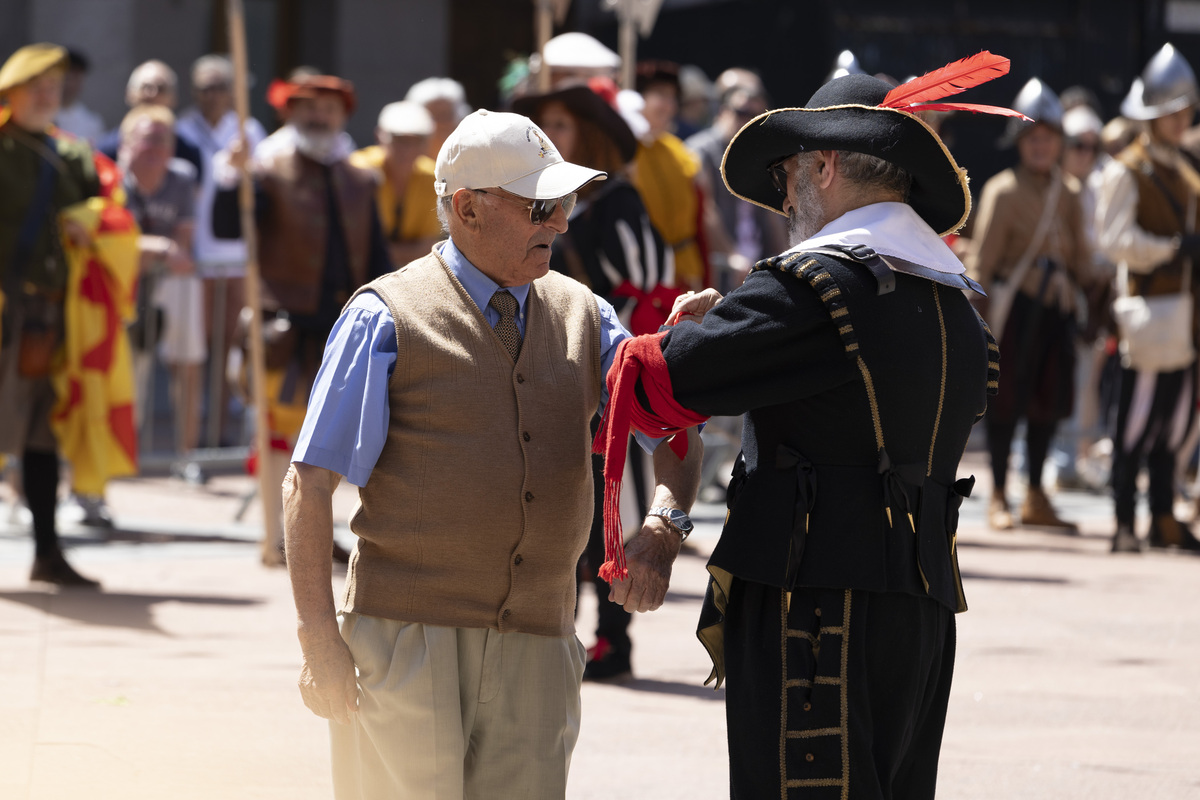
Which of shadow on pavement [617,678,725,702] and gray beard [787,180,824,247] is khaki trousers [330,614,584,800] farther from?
shadow on pavement [617,678,725,702]

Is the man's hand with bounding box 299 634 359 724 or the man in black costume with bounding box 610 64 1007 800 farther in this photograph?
the man's hand with bounding box 299 634 359 724

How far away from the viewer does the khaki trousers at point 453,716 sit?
330 centimetres

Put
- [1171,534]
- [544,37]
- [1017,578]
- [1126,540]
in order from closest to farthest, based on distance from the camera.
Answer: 1. [544,37]
2. [1017,578]
3. [1126,540]
4. [1171,534]

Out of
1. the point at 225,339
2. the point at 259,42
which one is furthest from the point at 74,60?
the point at 259,42

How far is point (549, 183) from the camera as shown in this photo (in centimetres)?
337

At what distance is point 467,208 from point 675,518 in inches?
29.0

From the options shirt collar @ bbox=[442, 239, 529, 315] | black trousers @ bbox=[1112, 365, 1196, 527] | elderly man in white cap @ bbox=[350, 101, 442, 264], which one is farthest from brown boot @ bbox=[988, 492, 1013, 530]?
shirt collar @ bbox=[442, 239, 529, 315]

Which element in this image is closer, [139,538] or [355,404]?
[355,404]

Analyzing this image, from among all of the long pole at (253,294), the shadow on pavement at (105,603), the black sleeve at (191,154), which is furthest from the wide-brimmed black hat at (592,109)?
the black sleeve at (191,154)

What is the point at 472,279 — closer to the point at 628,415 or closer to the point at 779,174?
the point at 628,415

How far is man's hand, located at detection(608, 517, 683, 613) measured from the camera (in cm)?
338

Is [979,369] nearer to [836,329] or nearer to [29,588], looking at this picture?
[836,329]

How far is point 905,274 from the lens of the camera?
322 centimetres

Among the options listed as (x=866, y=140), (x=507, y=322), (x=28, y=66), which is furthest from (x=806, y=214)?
(x=28, y=66)
